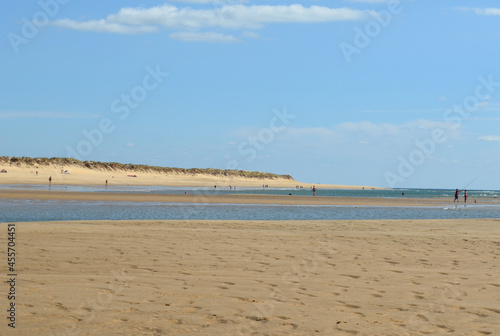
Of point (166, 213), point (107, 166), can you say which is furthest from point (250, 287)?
point (107, 166)

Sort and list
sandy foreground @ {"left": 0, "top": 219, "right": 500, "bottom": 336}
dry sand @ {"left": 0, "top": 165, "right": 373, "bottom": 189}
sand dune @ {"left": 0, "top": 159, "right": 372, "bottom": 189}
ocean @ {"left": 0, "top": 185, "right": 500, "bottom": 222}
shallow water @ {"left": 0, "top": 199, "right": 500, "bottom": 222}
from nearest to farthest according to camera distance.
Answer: sandy foreground @ {"left": 0, "top": 219, "right": 500, "bottom": 336} → shallow water @ {"left": 0, "top": 199, "right": 500, "bottom": 222} → ocean @ {"left": 0, "top": 185, "right": 500, "bottom": 222} → dry sand @ {"left": 0, "top": 165, "right": 373, "bottom": 189} → sand dune @ {"left": 0, "top": 159, "right": 372, "bottom": 189}

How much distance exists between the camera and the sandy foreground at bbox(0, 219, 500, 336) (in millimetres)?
6703

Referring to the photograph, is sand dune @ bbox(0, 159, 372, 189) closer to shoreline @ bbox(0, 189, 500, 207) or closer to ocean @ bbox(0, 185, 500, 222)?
shoreline @ bbox(0, 189, 500, 207)

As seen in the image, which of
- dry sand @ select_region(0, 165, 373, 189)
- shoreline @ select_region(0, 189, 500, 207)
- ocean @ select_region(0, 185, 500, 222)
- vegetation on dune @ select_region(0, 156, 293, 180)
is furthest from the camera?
vegetation on dune @ select_region(0, 156, 293, 180)

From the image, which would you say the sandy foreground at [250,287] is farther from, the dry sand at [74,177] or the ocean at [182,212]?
the dry sand at [74,177]

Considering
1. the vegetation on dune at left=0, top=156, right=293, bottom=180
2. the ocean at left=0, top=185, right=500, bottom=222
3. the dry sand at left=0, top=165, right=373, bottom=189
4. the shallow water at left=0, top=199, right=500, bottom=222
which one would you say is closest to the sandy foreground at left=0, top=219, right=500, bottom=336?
the shallow water at left=0, top=199, right=500, bottom=222

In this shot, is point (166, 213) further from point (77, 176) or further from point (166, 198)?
point (77, 176)

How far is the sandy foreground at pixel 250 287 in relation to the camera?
6703 mm

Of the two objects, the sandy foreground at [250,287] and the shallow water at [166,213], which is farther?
the shallow water at [166,213]

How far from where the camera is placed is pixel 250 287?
29.1 feet

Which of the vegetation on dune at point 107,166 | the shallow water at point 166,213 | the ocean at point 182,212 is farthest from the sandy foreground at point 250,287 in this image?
the vegetation on dune at point 107,166

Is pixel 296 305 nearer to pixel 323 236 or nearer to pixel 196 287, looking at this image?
pixel 196 287

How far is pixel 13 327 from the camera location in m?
6.37

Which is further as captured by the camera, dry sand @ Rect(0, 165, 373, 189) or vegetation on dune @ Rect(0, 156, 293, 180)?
vegetation on dune @ Rect(0, 156, 293, 180)
